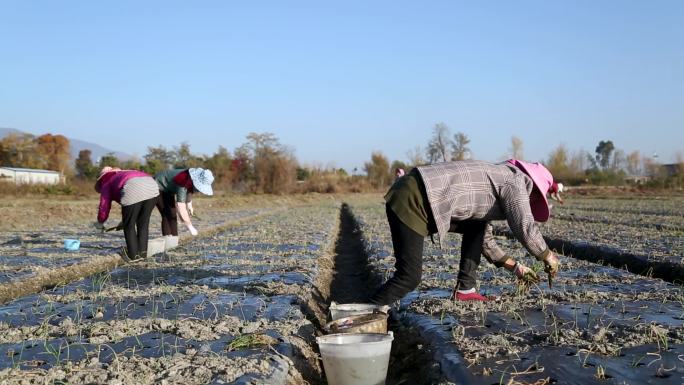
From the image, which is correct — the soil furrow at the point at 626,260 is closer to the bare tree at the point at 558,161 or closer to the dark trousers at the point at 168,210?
the dark trousers at the point at 168,210

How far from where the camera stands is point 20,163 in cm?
5356

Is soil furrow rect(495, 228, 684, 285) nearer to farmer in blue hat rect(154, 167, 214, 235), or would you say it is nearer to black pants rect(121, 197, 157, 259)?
farmer in blue hat rect(154, 167, 214, 235)

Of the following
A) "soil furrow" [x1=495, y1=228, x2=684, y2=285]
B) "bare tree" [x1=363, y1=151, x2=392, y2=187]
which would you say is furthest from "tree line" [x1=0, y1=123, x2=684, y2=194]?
"soil furrow" [x1=495, y1=228, x2=684, y2=285]

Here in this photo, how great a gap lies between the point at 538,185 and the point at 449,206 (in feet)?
2.25

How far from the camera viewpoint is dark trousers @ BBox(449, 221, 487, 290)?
4.22 metres

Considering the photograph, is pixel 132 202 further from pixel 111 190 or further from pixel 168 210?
pixel 168 210

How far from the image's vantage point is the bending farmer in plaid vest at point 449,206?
143 inches

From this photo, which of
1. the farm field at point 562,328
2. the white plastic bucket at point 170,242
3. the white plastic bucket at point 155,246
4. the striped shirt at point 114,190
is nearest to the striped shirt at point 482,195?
the farm field at point 562,328

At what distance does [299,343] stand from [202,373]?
88cm

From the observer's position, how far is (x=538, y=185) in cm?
382

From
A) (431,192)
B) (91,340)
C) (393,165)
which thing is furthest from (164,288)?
(393,165)

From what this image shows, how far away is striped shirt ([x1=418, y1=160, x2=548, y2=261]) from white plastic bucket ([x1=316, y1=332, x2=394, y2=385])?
114cm

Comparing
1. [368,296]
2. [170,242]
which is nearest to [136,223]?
[170,242]

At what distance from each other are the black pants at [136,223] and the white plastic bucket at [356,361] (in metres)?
4.79
